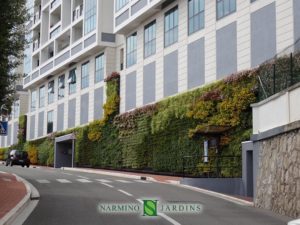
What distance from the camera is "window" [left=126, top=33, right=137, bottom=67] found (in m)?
40.6

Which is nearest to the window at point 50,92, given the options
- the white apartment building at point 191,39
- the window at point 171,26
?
the white apartment building at point 191,39

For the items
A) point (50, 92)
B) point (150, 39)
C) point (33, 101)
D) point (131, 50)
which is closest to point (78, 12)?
point (50, 92)

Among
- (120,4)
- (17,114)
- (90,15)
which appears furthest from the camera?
(17,114)

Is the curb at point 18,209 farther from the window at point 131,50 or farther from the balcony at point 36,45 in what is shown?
the balcony at point 36,45

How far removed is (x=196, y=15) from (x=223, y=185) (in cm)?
1345

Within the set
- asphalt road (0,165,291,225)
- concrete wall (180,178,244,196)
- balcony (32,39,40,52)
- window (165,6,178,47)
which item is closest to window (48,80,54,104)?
balcony (32,39,40,52)

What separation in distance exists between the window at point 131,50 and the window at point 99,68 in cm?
498

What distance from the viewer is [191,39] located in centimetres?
3288

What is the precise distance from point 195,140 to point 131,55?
13.2 metres

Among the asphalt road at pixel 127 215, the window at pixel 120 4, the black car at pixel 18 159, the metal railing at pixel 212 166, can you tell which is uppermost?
the window at pixel 120 4

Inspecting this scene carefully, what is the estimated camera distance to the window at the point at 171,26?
114ft

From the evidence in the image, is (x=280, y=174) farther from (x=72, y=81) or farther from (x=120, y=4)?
(x=72, y=81)

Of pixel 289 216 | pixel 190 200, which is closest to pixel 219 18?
pixel 190 200

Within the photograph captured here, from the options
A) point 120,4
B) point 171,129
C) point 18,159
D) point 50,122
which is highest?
point 120,4
